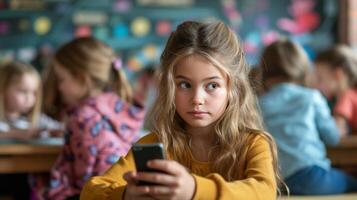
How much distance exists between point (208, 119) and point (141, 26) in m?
3.77

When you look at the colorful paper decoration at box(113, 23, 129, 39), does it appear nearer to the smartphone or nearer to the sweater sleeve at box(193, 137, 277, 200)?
the sweater sleeve at box(193, 137, 277, 200)

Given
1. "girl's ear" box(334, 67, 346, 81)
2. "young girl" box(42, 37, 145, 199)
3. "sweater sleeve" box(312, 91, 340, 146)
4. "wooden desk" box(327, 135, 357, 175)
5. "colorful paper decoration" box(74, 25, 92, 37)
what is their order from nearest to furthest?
"young girl" box(42, 37, 145, 199) → "sweater sleeve" box(312, 91, 340, 146) → "wooden desk" box(327, 135, 357, 175) → "girl's ear" box(334, 67, 346, 81) → "colorful paper decoration" box(74, 25, 92, 37)

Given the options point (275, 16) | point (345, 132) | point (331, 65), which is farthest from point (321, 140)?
point (275, 16)

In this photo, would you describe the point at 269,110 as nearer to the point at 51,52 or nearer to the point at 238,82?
the point at 238,82

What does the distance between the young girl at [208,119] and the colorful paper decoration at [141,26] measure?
3.63 m

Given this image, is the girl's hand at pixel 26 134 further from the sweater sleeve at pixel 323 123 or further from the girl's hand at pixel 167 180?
the girl's hand at pixel 167 180

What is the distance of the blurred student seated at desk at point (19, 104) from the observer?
137 inches

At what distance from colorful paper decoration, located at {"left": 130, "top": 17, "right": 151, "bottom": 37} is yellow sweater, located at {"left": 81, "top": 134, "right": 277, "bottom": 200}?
364cm

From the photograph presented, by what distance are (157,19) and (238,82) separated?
371 cm

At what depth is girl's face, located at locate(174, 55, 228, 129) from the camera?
1.54m

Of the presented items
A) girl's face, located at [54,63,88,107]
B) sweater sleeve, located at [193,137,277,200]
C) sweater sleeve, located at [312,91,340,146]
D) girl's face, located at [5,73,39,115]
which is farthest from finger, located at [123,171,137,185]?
girl's face, located at [5,73,39,115]

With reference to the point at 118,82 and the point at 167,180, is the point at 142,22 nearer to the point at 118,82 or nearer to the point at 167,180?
the point at 118,82

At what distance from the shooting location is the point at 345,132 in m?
3.46

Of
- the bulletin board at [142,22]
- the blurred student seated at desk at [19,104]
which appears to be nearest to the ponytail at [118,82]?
the blurred student seated at desk at [19,104]
